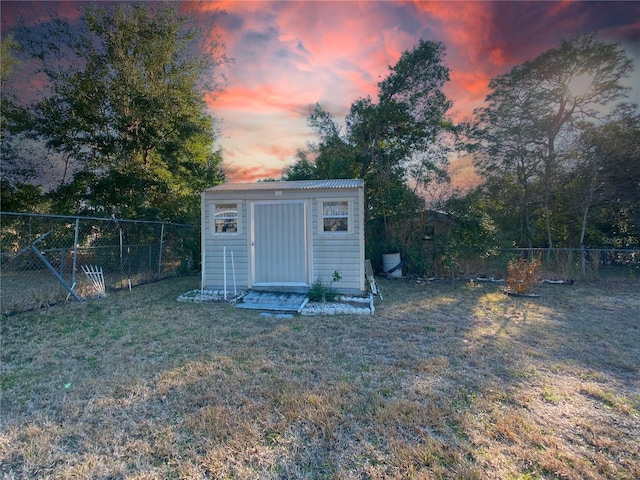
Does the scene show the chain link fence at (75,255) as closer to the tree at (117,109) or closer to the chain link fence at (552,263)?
the tree at (117,109)

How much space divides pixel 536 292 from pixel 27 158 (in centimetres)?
1491

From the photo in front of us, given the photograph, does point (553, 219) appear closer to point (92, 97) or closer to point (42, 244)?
point (42, 244)

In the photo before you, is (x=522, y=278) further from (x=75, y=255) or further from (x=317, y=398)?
(x=75, y=255)

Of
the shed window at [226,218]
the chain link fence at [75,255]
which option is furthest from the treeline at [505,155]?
the chain link fence at [75,255]

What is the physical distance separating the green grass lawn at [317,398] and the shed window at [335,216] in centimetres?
231

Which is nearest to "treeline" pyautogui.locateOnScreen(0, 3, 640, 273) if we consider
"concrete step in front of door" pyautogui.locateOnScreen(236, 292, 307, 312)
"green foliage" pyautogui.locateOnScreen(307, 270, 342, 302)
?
"green foliage" pyautogui.locateOnScreen(307, 270, 342, 302)

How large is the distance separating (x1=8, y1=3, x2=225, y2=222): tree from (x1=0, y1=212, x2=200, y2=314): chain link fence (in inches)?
52.8

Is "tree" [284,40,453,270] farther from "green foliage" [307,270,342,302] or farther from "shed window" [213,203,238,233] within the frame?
"shed window" [213,203,238,233]

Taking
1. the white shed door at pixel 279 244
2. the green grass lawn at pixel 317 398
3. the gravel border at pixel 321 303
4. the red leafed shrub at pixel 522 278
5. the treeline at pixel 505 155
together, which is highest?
the treeline at pixel 505 155

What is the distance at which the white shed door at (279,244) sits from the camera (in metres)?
6.21

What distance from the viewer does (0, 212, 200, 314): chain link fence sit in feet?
17.2

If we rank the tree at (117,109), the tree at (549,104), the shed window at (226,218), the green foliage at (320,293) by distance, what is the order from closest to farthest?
the green foliage at (320,293)
the shed window at (226,218)
the tree at (117,109)
the tree at (549,104)

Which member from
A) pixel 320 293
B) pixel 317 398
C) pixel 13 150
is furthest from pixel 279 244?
pixel 13 150

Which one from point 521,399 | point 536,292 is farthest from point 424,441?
point 536,292
